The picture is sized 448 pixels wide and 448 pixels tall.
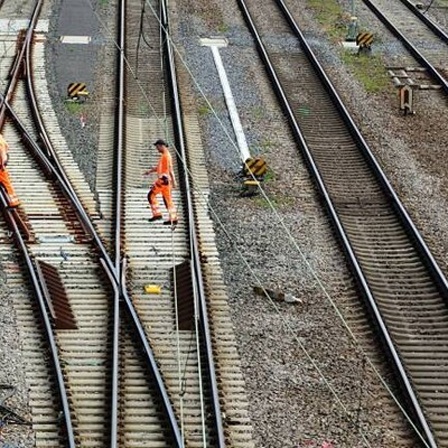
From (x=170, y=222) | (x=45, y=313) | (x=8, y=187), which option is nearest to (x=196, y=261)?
(x=170, y=222)

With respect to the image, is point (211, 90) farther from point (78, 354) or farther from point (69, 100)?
point (78, 354)

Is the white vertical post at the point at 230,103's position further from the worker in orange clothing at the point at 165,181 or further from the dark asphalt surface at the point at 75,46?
the worker in orange clothing at the point at 165,181

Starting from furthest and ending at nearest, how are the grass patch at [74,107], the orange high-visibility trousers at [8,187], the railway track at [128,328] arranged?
the grass patch at [74,107] < the orange high-visibility trousers at [8,187] < the railway track at [128,328]

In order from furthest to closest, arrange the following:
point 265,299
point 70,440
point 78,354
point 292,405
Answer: point 265,299 < point 78,354 < point 292,405 < point 70,440

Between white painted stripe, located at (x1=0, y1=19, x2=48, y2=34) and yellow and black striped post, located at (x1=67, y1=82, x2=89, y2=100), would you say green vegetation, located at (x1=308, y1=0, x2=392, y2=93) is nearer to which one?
yellow and black striped post, located at (x1=67, y1=82, x2=89, y2=100)

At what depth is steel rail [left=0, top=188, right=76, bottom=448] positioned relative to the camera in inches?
492

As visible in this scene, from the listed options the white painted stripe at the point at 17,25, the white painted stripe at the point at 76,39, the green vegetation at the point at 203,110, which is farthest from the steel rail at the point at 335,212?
the white painted stripe at the point at 17,25

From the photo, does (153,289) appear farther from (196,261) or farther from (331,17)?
(331,17)

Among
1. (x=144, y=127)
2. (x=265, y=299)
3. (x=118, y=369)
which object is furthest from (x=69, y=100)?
(x=118, y=369)

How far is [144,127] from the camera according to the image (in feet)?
76.1

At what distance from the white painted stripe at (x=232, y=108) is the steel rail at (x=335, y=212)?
3.49 feet

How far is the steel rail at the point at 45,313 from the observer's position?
41.0 ft

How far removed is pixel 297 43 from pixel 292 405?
1824cm

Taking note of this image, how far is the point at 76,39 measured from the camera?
98.9ft
